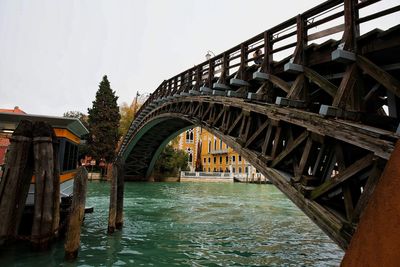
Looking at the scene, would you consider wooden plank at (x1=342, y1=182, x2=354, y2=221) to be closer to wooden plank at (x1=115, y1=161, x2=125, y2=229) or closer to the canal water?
the canal water

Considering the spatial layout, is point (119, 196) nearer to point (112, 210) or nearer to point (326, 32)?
point (112, 210)

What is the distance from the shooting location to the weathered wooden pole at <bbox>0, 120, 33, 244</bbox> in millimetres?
5805

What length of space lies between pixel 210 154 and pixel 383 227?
181 feet

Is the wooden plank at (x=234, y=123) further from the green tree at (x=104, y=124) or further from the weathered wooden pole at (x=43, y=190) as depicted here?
the green tree at (x=104, y=124)

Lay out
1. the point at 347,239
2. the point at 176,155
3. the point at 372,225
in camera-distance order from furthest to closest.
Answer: the point at 176,155, the point at 347,239, the point at 372,225

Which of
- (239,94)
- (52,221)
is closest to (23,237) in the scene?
(52,221)

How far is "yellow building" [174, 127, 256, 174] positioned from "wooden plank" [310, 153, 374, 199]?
45314mm

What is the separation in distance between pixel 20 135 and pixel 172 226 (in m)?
5.45

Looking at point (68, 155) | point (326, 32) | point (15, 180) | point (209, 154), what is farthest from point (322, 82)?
point (209, 154)

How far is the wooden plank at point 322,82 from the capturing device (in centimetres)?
470

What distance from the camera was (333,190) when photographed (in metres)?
4.20

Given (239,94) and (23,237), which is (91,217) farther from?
(239,94)

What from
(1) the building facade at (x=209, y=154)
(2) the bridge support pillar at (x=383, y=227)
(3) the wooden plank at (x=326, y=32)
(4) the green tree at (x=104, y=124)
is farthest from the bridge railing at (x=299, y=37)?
(1) the building facade at (x=209, y=154)

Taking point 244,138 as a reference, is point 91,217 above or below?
below
